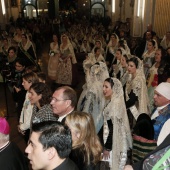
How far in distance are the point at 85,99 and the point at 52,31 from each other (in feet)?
Answer: 52.2

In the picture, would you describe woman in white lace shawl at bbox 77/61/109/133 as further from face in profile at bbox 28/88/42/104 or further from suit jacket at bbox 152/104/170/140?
suit jacket at bbox 152/104/170/140

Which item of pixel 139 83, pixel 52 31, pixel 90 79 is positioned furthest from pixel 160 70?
pixel 52 31

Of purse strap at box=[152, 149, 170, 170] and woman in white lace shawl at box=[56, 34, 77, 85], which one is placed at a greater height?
purse strap at box=[152, 149, 170, 170]

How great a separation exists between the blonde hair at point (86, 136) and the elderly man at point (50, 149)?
24.4 inches

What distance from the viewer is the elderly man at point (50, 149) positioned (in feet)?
5.92

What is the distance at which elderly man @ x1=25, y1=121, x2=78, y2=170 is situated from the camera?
71.1 inches

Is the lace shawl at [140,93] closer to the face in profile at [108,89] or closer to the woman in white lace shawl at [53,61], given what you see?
the face in profile at [108,89]

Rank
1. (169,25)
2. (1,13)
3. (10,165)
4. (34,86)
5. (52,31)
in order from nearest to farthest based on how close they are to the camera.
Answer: (10,165) < (34,86) < (169,25) < (1,13) < (52,31)

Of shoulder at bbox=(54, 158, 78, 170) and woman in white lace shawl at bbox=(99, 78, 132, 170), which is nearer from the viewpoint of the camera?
shoulder at bbox=(54, 158, 78, 170)

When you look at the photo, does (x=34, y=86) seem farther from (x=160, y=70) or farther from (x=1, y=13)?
(x=1, y=13)

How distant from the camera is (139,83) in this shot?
14.5 feet

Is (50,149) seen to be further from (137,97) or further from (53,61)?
(53,61)

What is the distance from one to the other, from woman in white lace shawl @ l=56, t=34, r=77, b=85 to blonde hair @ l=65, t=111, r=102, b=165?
16.5 feet

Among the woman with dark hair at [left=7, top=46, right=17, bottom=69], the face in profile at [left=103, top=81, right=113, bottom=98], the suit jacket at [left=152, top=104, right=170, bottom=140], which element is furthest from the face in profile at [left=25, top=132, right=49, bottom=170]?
the woman with dark hair at [left=7, top=46, right=17, bottom=69]
